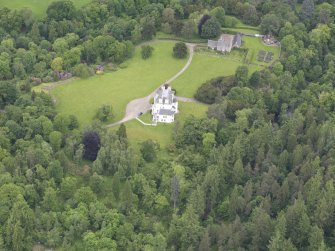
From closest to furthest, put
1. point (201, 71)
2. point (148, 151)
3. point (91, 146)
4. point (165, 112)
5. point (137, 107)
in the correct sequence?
1. point (91, 146)
2. point (148, 151)
3. point (165, 112)
4. point (137, 107)
5. point (201, 71)

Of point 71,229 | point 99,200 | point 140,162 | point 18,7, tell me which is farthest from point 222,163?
point 18,7

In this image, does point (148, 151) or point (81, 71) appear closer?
point (148, 151)

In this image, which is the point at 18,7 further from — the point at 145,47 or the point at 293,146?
the point at 293,146

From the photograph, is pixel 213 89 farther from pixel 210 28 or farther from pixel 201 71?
pixel 210 28

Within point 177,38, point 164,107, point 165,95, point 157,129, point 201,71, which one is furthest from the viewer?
point 177,38

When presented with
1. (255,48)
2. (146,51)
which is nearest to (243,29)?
(255,48)

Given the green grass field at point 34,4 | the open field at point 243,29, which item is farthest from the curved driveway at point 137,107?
the green grass field at point 34,4

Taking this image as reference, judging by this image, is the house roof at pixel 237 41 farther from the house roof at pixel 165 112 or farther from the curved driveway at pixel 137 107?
the house roof at pixel 165 112

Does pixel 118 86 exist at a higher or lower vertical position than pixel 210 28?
lower
